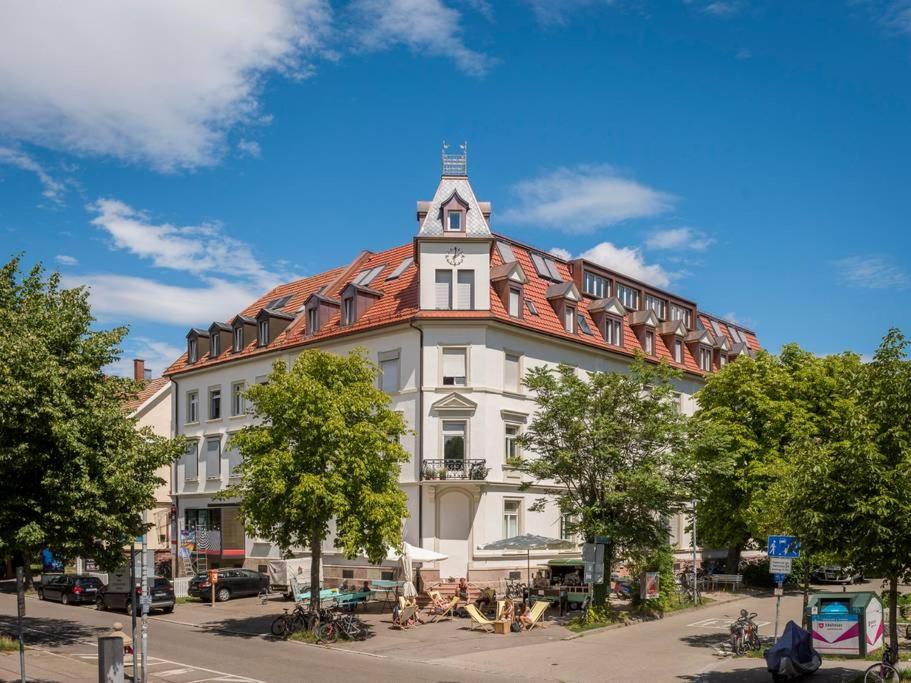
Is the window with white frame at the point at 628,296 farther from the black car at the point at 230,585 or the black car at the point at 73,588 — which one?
the black car at the point at 73,588

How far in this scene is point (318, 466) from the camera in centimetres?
3002

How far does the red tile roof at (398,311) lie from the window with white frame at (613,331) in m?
0.46

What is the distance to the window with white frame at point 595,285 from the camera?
50.7 metres

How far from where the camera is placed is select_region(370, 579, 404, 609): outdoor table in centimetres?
3519

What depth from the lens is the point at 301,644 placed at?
2880 centimetres

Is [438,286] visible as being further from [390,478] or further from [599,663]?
[599,663]

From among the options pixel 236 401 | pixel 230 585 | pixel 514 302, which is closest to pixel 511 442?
pixel 514 302

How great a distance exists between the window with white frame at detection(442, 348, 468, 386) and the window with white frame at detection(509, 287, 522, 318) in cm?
332

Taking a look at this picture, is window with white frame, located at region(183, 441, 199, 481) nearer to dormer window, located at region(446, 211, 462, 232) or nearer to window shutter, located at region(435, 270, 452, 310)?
Result: window shutter, located at region(435, 270, 452, 310)

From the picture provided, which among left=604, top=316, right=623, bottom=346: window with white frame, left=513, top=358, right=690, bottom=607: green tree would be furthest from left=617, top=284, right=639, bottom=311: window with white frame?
left=513, top=358, right=690, bottom=607: green tree

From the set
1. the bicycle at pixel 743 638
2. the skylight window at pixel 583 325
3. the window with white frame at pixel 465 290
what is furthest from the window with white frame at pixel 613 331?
the bicycle at pixel 743 638

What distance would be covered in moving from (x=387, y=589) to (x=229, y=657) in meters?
11.8

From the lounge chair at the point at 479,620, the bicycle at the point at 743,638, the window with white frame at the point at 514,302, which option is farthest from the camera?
the window with white frame at the point at 514,302

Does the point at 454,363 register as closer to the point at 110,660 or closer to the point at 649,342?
the point at 649,342
